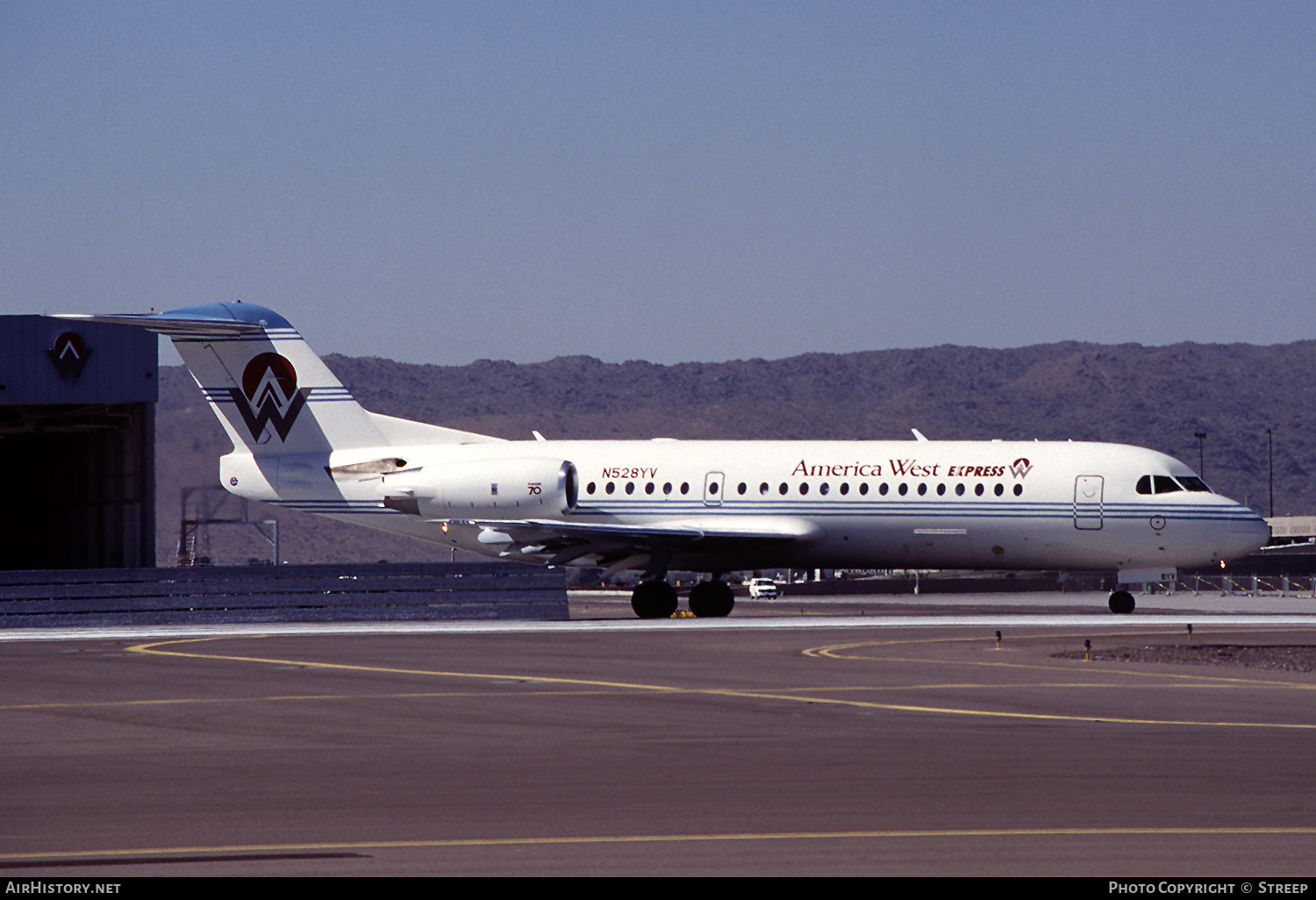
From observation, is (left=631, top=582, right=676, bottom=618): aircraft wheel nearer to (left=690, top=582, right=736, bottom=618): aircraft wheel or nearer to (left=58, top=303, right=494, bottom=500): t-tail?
(left=690, top=582, right=736, bottom=618): aircraft wheel

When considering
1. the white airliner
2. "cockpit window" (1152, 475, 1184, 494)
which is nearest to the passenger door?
the white airliner

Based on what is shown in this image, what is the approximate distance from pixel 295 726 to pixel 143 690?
15.7 ft

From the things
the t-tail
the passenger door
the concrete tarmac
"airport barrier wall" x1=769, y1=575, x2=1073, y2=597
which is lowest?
"airport barrier wall" x1=769, y1=575, x2=1073, y2=597

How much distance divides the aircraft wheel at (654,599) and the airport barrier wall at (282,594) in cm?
216

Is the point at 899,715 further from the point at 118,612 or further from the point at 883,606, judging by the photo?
Answer: the point at 883,606

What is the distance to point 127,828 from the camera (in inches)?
417

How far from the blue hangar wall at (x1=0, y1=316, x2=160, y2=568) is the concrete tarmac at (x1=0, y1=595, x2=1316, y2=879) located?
629 inches

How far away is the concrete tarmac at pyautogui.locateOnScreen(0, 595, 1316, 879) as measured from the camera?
9555 millimetres

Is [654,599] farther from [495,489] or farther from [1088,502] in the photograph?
[1088,502]

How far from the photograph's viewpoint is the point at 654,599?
1565 inches

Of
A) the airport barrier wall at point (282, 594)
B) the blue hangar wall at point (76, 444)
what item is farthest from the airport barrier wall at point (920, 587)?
the airport barrier wall at point (282, 594)

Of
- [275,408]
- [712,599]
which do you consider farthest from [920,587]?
[275,408]

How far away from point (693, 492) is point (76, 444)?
57.3 feet

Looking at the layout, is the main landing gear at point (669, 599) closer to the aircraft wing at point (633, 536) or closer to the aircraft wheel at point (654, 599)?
the aircraft wheel at point (654, 599)
